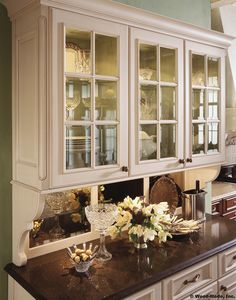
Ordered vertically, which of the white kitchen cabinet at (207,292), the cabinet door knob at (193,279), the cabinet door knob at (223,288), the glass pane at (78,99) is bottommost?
the cabinet door knob at (223,288)

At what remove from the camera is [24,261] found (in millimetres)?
1593

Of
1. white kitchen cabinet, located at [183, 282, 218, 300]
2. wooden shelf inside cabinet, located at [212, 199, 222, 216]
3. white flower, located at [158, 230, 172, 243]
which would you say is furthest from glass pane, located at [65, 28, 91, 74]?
wooden shelf inside cabinet, located at [212, 199, 222, 216]

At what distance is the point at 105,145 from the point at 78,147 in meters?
0.16

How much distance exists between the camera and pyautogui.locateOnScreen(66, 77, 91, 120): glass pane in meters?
1.49

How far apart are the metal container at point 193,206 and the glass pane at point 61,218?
0.68m

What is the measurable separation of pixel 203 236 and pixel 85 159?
94 cm

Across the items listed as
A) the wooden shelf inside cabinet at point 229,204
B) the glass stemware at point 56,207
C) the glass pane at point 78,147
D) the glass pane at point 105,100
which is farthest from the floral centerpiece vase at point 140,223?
the wooden shelf inside cabinet at point 229,204

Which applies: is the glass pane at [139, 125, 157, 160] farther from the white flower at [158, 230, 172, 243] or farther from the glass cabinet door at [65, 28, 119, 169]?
the white flower at [158, 230, 172, 243]

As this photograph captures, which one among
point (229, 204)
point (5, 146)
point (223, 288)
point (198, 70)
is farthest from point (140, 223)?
point (229, 204)

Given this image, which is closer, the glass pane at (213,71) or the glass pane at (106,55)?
the glass pane at (106,55)

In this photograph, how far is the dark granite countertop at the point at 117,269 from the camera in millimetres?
1393

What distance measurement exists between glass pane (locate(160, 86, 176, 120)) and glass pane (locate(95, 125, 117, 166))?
1.28 feet

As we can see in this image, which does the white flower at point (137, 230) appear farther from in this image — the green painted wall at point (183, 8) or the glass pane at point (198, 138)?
the green painted wall at point (183, 8)

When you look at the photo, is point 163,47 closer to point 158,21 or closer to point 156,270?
point 158,21
